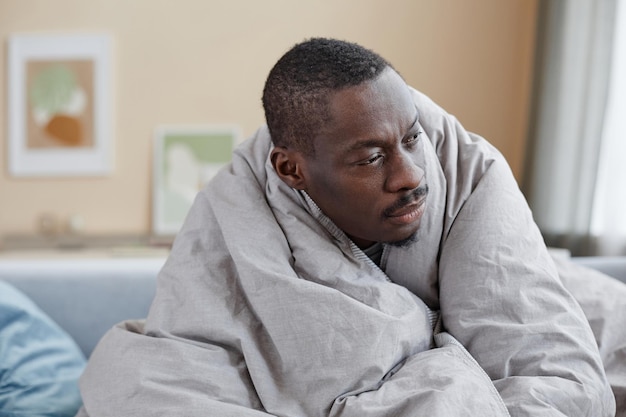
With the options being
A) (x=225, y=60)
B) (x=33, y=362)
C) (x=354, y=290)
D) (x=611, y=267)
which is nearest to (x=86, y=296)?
(x=33, y=362)

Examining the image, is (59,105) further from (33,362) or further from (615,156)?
(33,362)

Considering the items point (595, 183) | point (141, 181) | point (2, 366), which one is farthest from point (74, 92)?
point (2, 366)

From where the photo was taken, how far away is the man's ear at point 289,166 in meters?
1.44

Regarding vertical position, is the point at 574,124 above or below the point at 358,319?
above

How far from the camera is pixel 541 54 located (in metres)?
4.02

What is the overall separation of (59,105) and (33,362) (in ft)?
10.3

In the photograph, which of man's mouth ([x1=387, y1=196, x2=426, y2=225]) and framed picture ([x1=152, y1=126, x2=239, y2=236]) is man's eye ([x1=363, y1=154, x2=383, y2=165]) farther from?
framed picture ([x1=152, y1=126, x2=239, y2=236])

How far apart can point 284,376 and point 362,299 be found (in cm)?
18

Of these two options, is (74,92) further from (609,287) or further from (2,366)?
(609,287)

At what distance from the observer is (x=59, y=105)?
4.69 m

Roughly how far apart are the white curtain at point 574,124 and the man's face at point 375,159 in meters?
2.36

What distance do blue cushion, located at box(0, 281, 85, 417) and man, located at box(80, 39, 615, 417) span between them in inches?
13.0

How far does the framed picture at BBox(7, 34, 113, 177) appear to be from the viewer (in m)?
4.66

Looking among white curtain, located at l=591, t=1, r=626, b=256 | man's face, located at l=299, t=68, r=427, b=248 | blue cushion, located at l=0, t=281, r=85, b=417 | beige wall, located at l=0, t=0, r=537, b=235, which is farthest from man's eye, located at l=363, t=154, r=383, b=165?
beige wall, located at l=0, t=0, r=537, b=235
